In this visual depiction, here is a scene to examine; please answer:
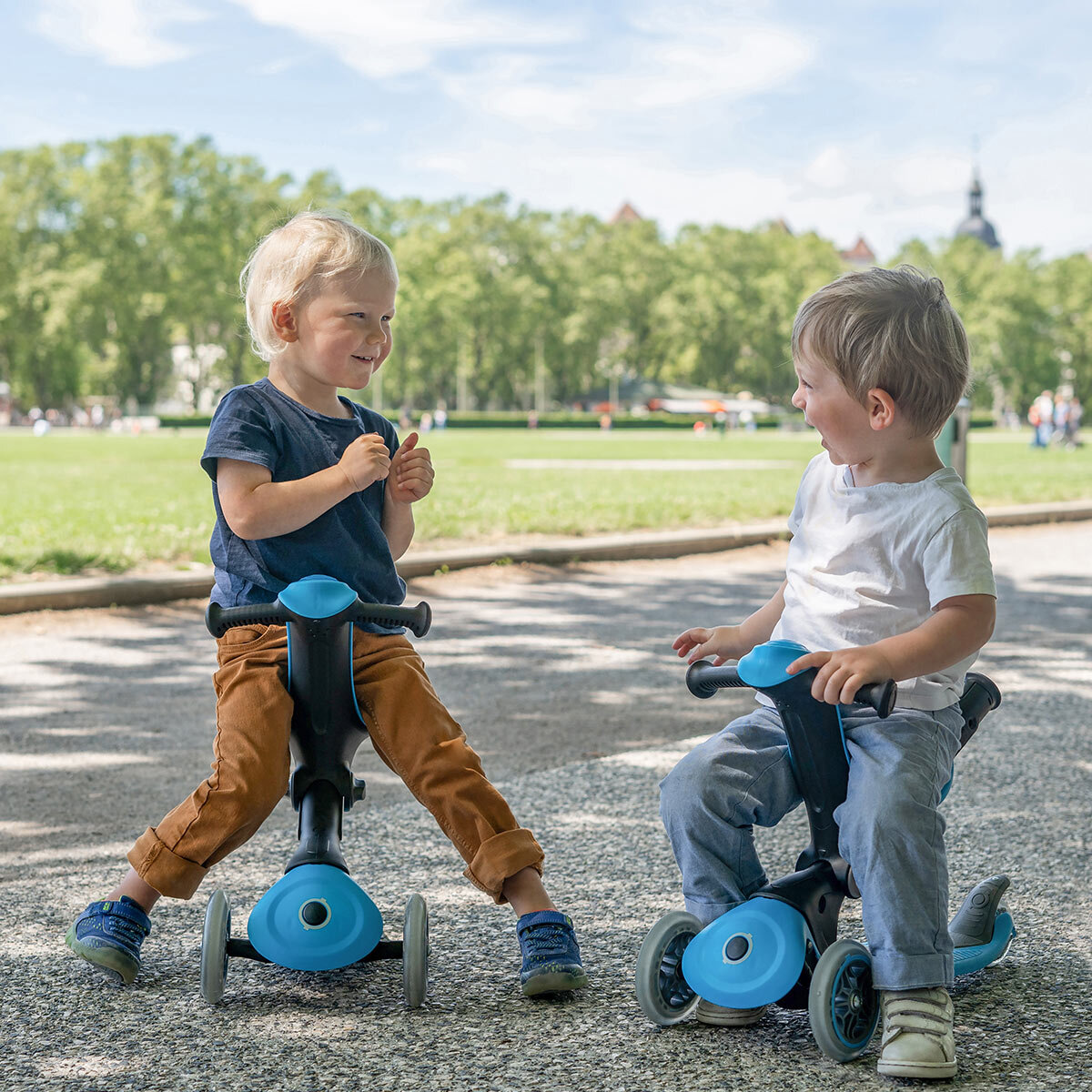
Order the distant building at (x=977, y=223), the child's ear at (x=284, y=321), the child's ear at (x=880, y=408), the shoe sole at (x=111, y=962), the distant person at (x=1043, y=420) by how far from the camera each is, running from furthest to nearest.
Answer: the distant building at (x=977, y=223), the distant person at (x=1043, y=420), the child's ear at (x=284, y=321), the shoe sole at (x=111, y=962), the child's ear at (x=880, y=408)

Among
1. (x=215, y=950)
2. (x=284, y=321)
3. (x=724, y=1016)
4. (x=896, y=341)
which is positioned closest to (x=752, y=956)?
(x=724, y=1016)

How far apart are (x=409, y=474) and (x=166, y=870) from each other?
87cm

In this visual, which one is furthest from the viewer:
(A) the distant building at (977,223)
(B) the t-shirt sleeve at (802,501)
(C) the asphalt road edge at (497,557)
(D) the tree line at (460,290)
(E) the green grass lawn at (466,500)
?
(A) the distant building at (977,223)

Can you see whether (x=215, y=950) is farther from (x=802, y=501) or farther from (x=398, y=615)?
(x=802, y=501)

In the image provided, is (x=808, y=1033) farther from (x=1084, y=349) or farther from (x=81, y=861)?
(x=1084, y=349)

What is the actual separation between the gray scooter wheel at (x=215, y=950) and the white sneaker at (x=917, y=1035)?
1.11 metres

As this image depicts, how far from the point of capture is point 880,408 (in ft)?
→ 7.43

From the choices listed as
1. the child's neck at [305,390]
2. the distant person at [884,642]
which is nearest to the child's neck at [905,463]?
the distant person at [884,642]

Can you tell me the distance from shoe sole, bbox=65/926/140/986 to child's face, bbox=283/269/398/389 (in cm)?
112

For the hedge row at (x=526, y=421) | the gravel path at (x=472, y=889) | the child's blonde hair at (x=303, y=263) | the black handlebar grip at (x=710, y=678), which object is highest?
the hedge row at (x=526, y=421)

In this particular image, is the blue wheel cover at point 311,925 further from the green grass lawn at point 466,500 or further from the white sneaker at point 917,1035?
the green grass lawn at point 466,500

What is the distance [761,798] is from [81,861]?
1.75 metres

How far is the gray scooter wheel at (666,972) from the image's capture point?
86.9 inches

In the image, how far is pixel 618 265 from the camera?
82.8 m
